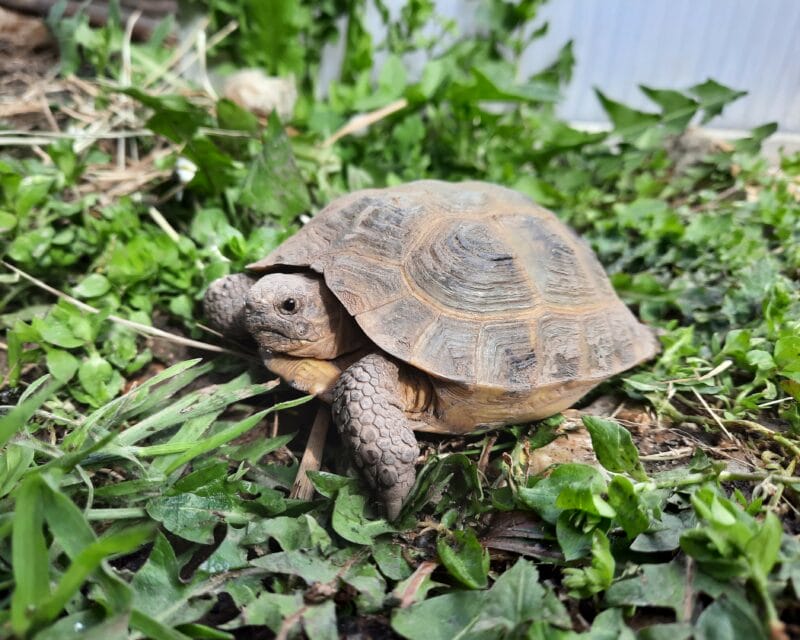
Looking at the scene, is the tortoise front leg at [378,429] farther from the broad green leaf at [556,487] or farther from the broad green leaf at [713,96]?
the broad green leaf at [713,96]

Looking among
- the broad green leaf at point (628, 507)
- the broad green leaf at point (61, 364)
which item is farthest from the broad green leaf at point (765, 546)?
the broad green leaf at point (61, 364)

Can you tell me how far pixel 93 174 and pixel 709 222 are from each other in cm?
282

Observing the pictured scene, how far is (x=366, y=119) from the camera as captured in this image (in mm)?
3000

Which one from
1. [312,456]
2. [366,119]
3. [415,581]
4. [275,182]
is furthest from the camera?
[366,119]

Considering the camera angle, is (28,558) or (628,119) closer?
(28,558)

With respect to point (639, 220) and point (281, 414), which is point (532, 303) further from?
point (639, 220)

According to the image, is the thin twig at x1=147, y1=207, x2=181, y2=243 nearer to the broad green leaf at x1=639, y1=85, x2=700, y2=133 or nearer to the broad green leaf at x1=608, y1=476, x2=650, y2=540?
the broad green leaf at x1=608, y1=476, x2=650, y2=540

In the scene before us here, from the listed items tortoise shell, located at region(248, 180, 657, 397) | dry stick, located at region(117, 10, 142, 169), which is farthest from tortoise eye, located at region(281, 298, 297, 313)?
dry stick, located at region(117, 10, 142, 169)

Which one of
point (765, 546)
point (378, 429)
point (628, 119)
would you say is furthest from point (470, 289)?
point (628, 119)

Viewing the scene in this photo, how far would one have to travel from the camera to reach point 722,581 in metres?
1.11

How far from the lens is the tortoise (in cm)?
159

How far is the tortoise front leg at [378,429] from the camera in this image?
58.3 inches

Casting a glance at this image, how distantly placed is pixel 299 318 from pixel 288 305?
0.17ft

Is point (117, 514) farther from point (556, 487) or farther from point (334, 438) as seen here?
point (556, 487)
